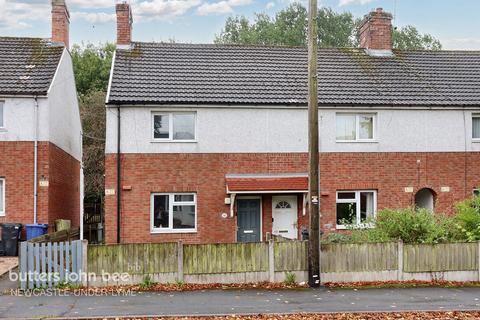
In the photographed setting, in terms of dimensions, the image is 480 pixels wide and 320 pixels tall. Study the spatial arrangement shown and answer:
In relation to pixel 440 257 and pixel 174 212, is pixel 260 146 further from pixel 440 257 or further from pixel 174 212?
pixel 440 257

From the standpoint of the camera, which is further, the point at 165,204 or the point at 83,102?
the point at 83,102

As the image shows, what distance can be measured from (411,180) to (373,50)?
21.7ft

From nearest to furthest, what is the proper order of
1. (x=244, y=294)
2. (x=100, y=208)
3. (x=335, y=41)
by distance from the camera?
1. (x=244, y=294)
2. (x=100, y=208)
3. (x=335, y=41)

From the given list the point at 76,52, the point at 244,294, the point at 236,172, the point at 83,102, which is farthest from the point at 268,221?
the point at 76,52

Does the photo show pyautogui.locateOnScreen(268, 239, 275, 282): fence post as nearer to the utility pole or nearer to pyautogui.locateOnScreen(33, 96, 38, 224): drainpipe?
the utility pole

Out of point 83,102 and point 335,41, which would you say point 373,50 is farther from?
point 335,41

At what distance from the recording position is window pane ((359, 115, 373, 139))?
2336 cm

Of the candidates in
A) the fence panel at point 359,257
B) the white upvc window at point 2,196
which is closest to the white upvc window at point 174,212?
the white upvc window at point 2,196

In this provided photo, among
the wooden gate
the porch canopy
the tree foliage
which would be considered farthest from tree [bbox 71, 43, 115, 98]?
the wooden gate

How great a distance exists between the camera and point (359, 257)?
641 inches

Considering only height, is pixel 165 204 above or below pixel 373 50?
below

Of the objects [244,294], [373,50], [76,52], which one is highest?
[76,52]

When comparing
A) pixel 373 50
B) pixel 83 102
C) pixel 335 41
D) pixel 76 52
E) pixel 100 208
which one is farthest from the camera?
pixel 335 41

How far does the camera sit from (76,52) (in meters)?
54.1
